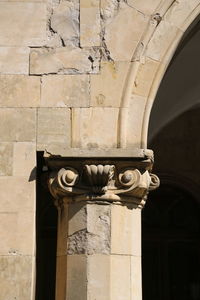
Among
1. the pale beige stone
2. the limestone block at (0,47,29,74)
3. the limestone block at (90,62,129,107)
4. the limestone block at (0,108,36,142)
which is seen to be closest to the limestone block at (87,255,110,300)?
the limestone block at (0,108,36,142)

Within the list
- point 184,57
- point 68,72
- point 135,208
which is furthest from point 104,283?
point 184,57

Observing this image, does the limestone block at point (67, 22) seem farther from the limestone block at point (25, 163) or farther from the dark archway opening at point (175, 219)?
the dark archway opening at point (175, 219)

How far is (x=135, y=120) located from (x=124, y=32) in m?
0.71

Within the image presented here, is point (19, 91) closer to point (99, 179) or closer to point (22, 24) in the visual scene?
point (22, 24)

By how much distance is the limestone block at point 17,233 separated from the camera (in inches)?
198

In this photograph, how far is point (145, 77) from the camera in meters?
5.24

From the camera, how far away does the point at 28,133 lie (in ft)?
17.1

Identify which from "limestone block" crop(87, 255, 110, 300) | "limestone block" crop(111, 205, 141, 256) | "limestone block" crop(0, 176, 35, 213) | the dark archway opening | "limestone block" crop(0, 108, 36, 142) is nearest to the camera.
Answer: "limestone block" crop(87, 255, 110, 300)

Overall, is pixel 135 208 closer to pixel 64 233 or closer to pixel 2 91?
pixel 64 233

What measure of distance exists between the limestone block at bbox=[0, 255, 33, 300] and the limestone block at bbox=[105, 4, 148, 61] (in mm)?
1695

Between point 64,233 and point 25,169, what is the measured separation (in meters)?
0.56

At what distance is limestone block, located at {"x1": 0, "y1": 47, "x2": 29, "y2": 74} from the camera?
5.32 meters

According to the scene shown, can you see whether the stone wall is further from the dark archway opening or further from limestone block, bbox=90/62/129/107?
the dark archway opening

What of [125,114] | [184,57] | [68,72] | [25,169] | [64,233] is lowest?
[64,233]
